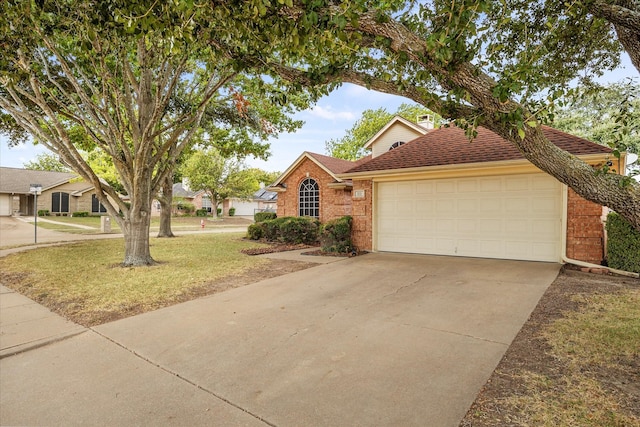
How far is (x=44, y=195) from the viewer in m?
32.7

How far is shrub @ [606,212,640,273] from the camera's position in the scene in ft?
22.0

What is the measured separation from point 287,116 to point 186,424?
12360 millimetres

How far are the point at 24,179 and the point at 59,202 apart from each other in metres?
5.20

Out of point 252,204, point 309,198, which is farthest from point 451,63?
point 252,204

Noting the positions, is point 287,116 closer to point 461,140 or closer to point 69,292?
point 461,140

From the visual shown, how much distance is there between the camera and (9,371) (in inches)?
128

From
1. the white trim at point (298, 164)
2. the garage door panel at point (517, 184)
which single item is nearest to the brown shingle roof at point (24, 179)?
the white trim at point (298, 164)

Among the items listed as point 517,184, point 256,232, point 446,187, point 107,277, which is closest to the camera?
point 107,277

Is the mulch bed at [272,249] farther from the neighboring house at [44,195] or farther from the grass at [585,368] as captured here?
the neighboring house at [44,195]

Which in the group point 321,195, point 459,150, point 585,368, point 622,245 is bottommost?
point 585,368

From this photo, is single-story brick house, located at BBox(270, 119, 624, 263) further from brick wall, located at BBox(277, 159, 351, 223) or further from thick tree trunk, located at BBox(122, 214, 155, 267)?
thick tree trunk, located at BBox(122, 214, 155, 267)

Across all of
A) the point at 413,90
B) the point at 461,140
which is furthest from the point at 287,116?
the point at 413,90

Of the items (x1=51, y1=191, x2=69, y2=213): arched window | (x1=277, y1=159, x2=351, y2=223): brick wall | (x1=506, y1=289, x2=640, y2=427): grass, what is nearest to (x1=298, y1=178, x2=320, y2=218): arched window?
(x1=277, y1=159, x2=351, y2=223): brick wall

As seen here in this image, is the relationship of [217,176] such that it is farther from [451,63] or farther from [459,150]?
[451,63]
